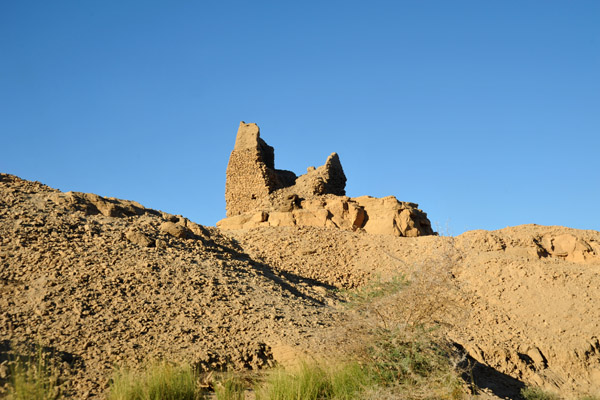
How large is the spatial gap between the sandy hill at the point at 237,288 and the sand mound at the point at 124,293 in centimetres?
3

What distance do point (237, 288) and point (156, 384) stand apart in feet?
12.9

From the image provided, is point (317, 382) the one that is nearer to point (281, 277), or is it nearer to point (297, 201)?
point (281, 277)

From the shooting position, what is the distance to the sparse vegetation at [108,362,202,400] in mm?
6570

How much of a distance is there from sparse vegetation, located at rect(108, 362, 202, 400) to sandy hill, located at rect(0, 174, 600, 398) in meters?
0.38

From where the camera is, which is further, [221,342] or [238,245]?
[238,245]

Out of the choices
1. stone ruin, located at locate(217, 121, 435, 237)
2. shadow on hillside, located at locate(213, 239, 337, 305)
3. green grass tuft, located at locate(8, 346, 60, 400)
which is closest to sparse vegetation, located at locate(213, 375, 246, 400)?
green grass tuft, located at locate(8, 346, 60, 400)

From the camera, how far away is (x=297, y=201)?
2056cm

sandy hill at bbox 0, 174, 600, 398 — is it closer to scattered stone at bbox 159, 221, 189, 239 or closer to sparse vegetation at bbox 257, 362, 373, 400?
scattered stone at bbox 159, 221, 189, 239

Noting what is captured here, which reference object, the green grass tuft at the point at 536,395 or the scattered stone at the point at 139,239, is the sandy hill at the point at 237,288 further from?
the green grass tuft at the point at 536,395

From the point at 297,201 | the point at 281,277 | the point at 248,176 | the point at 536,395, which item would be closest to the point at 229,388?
the point at 536,395

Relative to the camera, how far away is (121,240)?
37.3ft

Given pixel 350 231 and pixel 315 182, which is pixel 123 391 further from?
pixel 315 182

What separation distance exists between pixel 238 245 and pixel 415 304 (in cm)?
808

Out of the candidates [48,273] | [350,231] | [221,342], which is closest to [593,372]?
[221,342]
